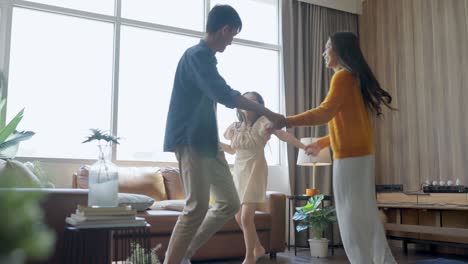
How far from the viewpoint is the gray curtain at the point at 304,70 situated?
541cm

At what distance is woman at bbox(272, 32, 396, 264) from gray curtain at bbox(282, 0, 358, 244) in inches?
127

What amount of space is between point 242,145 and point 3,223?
329 centimetres

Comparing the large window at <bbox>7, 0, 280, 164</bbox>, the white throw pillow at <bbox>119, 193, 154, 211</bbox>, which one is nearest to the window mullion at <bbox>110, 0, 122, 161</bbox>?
the large window at <bbox>7, 0, 280, 164</bbox>

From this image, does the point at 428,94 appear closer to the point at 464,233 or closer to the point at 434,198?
the point at 434,198

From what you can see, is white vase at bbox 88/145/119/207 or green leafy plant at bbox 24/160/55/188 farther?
green leafy plant at bbox 24/160/55/188

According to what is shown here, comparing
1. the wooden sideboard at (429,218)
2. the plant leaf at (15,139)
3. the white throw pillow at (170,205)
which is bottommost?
the wooden sideboard at (429,218)

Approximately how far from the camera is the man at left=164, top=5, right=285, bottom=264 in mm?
2092

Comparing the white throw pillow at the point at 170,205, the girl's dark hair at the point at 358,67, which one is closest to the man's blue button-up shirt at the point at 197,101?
the girl's dark hair at the point at 358,67

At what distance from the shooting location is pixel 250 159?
3520 mm

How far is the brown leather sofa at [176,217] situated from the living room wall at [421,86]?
1.73 meters

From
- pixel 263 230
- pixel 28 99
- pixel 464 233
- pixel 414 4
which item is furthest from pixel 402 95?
pixel 28 99

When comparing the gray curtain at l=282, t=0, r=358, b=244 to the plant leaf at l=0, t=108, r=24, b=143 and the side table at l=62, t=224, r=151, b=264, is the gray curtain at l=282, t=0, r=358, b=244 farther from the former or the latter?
the side table at l=62, t=224, r=151, b=264

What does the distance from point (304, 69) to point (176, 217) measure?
109 inches

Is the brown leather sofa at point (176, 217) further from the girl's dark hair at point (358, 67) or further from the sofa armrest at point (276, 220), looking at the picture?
the girl's dark hair at point (358, 67)
